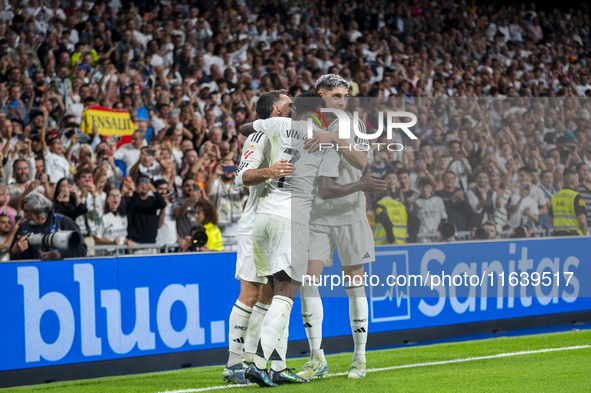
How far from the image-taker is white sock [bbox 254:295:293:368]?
425 cm

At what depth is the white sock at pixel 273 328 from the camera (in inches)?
167

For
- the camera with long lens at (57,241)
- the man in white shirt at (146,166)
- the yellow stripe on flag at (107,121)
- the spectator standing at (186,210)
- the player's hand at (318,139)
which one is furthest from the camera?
the yellow stripe on flag at (107,121)

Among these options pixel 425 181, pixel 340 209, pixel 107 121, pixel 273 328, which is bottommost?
pixel 273 328

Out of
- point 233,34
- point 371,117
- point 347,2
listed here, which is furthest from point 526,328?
point 347,2

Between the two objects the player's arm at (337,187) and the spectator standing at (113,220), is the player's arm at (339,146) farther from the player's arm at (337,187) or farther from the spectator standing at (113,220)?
the spectator standing at (113,220)

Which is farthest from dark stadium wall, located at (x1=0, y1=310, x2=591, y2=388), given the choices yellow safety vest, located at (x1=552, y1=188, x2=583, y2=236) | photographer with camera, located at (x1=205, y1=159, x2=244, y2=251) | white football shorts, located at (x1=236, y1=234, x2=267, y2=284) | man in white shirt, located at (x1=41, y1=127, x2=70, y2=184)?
man in white shirt, located at (x1=41, y1=127, x2=70, y2=184)

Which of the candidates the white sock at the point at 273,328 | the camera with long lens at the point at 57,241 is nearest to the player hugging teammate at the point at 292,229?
the white sock at the point at 273,328

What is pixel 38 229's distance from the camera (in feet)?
20.0

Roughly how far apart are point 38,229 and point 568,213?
6.50 meters

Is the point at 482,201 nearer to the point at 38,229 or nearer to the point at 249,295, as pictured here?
the point at 249,295

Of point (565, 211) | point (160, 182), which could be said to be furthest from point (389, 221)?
point (160, 182)

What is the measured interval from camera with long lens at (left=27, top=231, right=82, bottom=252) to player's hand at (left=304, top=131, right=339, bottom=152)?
7.37 feet

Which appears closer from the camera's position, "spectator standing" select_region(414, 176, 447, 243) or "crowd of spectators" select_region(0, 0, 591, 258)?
"crowd of spectators" select_region(0, 0, 591, 258)

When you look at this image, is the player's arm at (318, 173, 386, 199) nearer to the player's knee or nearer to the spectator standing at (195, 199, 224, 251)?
the player's knee
